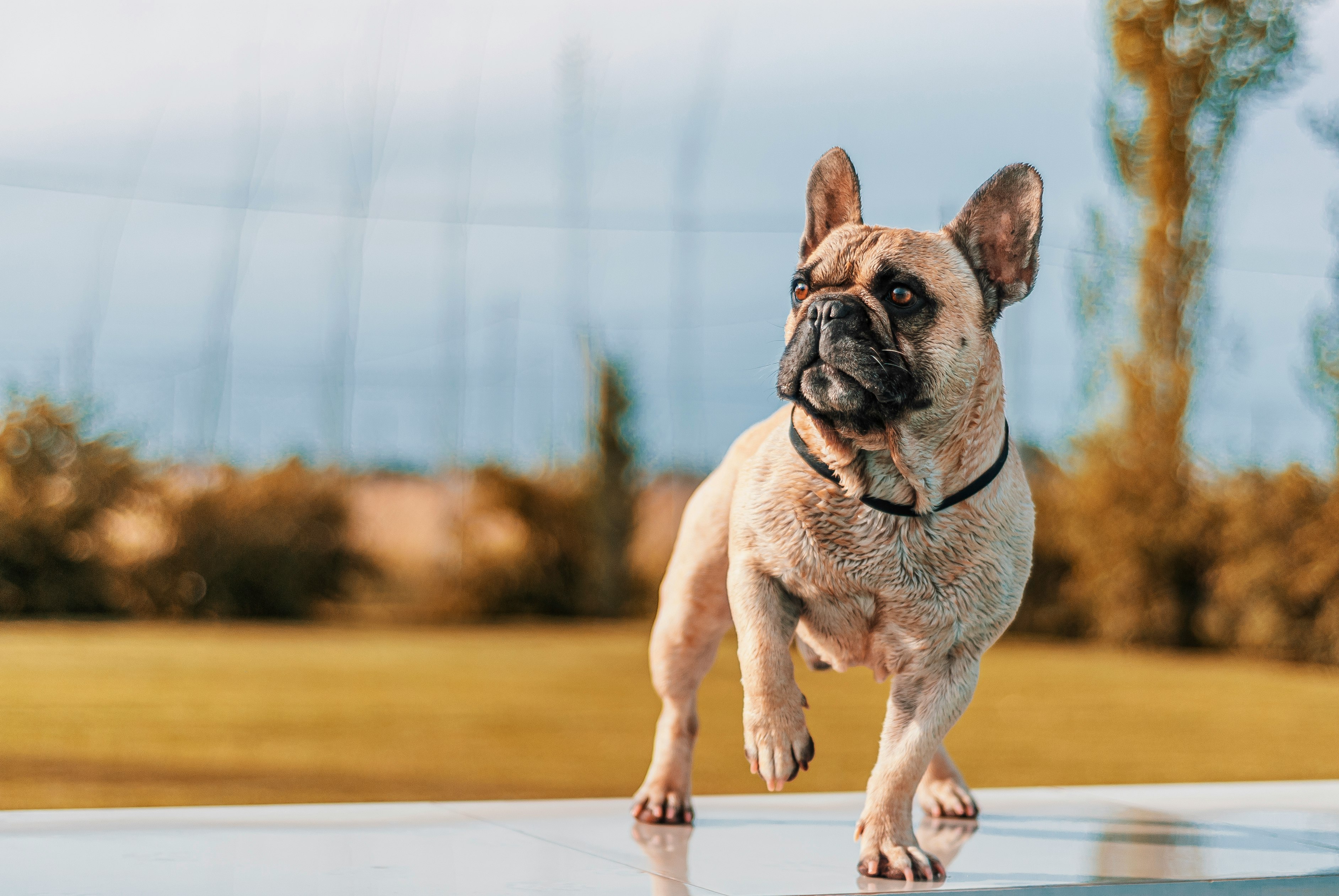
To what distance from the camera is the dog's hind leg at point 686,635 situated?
14.3 ft

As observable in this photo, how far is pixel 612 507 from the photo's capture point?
2120 cm

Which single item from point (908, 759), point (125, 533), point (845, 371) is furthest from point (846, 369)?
A: point (125, 533)

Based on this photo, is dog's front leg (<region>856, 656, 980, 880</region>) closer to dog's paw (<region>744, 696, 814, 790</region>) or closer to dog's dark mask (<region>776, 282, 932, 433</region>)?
dog's paw (<region>744, 696, 814, 790</region>)

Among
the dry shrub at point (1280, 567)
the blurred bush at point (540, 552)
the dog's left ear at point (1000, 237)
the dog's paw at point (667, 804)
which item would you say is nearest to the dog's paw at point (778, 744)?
the dog's left ear at point (1000, 237)

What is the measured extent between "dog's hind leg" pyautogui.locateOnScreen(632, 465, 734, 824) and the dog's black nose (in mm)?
1019

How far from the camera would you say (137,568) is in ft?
67.4

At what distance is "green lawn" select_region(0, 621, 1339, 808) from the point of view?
9.92 m

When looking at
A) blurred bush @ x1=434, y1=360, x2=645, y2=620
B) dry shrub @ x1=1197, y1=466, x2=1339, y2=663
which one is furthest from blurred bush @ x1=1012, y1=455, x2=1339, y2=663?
blurred bush @ x1=434, y1=360, x2=645, y2=620

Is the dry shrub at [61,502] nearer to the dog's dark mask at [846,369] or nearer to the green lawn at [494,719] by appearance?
the green lawn at [494,719]

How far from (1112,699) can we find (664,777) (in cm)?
1135

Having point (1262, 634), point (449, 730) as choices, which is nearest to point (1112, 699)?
point (1262, 634)

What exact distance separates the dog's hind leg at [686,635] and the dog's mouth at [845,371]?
91 centimetres

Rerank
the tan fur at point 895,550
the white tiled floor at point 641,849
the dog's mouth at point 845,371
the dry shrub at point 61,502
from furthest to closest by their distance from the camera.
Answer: the dry shrub at point 61,502, the white tiled floor at point 641,849, the tan fur at point 895,550, the dog's mouth at point 845,371

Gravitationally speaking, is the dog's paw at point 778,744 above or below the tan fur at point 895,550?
below
